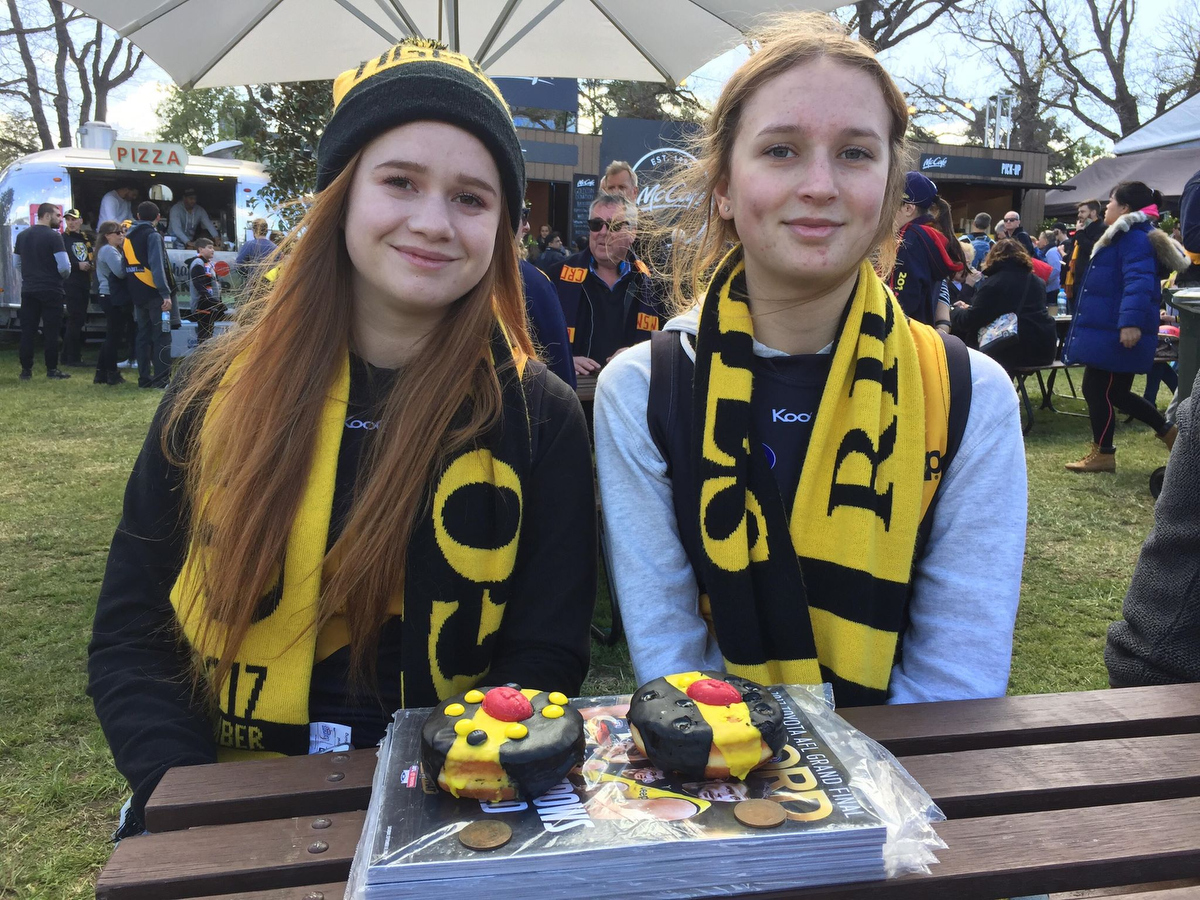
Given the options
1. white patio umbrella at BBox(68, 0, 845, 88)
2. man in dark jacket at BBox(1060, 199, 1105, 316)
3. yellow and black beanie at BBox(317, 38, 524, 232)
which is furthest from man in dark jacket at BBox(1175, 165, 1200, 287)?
yellow and black beanie at BBox(317, 38, 524, 232)

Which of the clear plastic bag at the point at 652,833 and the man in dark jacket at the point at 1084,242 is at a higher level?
the man in dark jacket at the point at 1084,242

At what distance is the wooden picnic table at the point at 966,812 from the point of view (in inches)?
33.6

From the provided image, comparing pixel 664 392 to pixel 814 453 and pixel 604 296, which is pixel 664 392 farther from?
pixel 604 296

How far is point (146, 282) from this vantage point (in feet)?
33.9

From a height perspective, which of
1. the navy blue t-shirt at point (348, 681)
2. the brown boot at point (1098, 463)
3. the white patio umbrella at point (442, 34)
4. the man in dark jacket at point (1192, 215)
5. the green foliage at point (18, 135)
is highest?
the green foliage at point (18, 135)

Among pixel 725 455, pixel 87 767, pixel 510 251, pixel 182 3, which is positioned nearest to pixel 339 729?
pixel 725 455

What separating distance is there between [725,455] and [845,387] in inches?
10.8

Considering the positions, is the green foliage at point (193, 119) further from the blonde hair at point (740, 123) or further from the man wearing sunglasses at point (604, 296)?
the blonde hair at point (740, 123)

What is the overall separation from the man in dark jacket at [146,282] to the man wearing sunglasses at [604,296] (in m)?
7.02

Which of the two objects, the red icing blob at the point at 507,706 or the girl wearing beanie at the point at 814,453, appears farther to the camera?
the girl wearing beanie at the point at 814,453

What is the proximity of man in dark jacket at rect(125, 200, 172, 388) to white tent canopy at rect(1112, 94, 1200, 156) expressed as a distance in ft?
33.3

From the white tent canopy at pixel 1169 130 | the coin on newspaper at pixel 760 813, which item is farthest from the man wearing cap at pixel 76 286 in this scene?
the coin on newspaper at pixel 760 813

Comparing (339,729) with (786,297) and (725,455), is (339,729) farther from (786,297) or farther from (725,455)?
(786,297)

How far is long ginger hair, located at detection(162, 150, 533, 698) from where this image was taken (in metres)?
1.42
